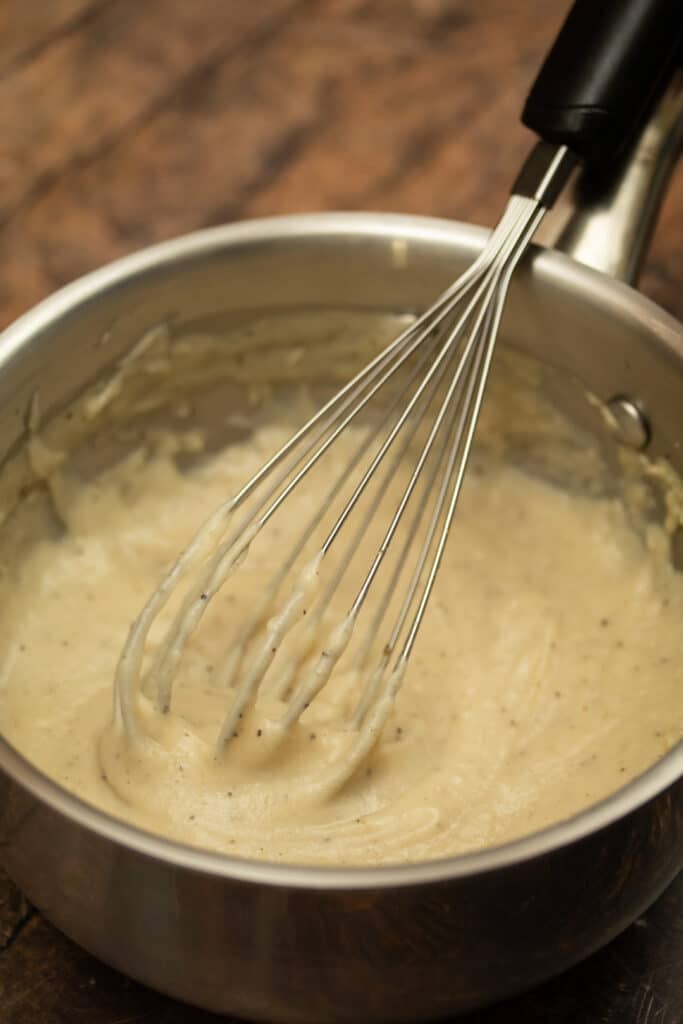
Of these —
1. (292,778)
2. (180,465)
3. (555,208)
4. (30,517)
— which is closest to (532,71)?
(555,208)

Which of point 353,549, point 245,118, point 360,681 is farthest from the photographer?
point 245,118

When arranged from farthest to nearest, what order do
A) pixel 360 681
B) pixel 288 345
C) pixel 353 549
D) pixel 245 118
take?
pixel 245 118
pixel 288 345
pixel 360 681
pixel 353 549

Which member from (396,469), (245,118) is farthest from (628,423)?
(245,118)

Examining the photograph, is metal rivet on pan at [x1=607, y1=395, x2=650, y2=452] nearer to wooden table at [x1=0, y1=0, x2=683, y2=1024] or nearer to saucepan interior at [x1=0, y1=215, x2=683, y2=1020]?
saucepan interior at [x1=0, y1=215, x2=683, y2=1020]

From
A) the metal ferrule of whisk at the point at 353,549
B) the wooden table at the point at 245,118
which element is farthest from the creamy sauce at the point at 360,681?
the wooden table at the point at 245,118

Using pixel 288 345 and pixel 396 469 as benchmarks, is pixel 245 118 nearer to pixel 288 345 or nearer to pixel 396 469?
pixel 288 345

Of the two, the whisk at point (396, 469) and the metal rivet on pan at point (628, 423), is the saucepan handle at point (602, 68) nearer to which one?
the whisk at point (396, 469)

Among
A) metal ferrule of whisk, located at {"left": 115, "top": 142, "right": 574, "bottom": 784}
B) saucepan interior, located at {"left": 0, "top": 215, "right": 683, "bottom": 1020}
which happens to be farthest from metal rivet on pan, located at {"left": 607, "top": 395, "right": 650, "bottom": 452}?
Answer: metal ferrule of whisk, located at {"left": 115, "top": 142, "right": 574, "bottom": 784}
